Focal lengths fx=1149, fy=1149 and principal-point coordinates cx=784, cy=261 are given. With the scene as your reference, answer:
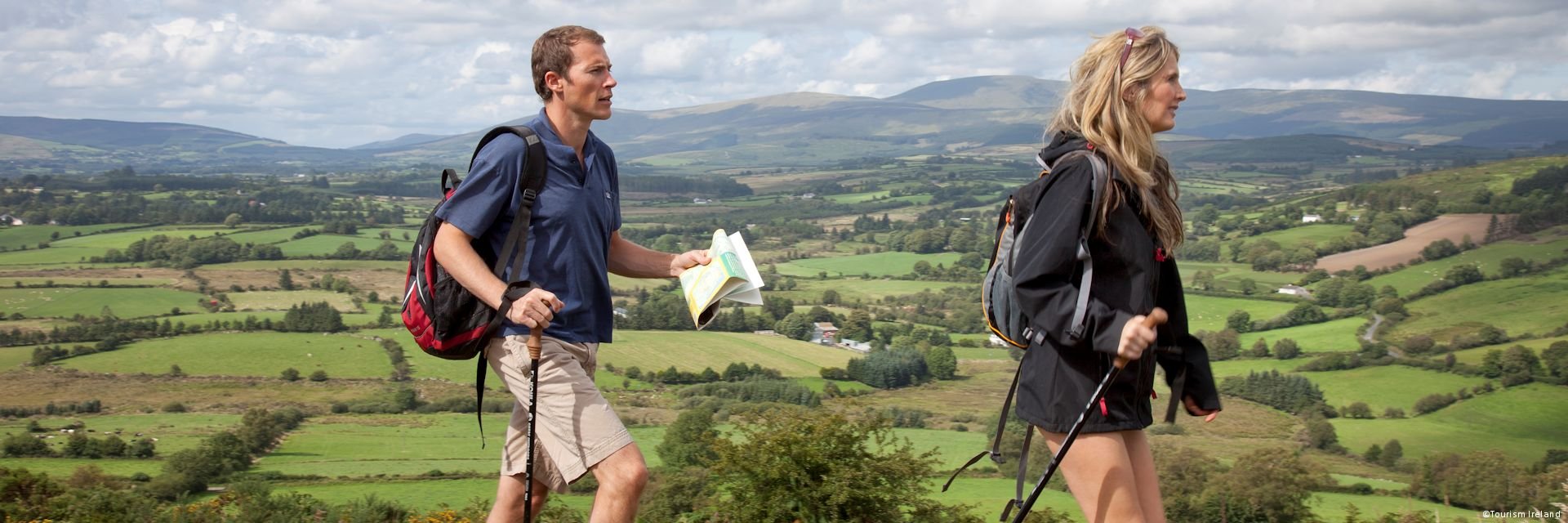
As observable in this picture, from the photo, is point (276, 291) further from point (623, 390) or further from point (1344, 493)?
point (1344, 493)

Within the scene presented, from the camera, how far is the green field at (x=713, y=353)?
4528cm

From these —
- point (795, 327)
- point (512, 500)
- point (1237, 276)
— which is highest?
point (512, 500)

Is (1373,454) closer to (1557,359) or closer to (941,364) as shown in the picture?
(1557,359)

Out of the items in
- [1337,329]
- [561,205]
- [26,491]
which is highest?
[561,205]

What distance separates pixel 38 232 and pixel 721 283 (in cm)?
8993

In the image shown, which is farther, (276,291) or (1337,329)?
(276,291)

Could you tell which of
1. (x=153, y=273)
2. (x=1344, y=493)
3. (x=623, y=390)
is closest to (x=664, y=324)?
(x=623, y=390)

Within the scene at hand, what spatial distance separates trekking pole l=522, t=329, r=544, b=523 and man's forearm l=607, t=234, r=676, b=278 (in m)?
0.84

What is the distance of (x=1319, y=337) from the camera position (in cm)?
5231

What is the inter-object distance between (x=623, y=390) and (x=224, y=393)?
13.3 m

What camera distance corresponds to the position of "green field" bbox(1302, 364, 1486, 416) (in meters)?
41.4

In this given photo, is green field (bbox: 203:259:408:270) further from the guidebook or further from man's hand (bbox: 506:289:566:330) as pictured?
man's hand (bbox: 506:289:566:330)

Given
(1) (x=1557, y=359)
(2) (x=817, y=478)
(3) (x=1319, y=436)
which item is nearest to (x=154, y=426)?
(2) (x=817, y=478)

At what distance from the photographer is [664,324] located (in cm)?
5425
